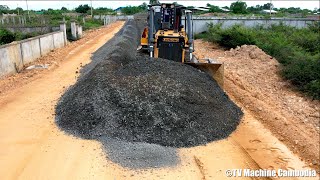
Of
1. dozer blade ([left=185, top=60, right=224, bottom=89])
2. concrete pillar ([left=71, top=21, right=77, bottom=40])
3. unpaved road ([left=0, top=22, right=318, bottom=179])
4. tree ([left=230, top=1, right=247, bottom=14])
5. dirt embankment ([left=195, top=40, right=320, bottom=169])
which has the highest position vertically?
tree ([left=230, top=1, right=247, bottom=14])

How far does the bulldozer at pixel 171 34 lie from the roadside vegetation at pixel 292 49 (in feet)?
10.5

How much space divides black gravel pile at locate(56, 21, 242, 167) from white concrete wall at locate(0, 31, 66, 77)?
4861mm

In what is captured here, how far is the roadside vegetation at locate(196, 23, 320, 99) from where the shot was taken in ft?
37.6

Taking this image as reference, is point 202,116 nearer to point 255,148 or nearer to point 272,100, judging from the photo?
point 255,148

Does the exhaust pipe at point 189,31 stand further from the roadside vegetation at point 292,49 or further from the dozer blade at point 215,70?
the roadside vegetation at point 292,49

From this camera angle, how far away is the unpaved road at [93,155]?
5.96 meters

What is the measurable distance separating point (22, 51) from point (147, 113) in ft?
32.9

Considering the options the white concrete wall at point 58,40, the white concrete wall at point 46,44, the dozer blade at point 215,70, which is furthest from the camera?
the white concrete wall at point 58,40

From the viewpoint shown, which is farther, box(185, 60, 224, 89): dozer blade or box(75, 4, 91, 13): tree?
box(75, 4, 91, 13): tree

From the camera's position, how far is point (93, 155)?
6582 millimetres

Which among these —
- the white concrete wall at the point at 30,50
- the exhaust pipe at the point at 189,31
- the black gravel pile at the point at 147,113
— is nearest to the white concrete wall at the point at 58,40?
the white concrete wall at the point at 30,50

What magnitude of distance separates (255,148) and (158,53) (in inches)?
265


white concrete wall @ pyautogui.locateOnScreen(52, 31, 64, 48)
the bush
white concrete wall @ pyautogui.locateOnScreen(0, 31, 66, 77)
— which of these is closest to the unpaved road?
white concrete wall @ pyautogui.locateOnScreen(0, 31, 66, 77)

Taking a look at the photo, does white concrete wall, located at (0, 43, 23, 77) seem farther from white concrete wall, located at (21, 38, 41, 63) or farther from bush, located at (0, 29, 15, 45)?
bush, located at (0, 29, 15, 45)
